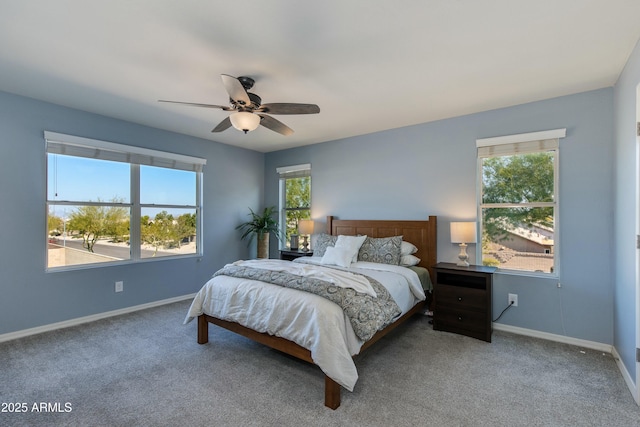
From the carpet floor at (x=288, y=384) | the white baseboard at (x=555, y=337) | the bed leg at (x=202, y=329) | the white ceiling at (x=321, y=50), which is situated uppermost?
the white ceiling at (x=321, y=50)

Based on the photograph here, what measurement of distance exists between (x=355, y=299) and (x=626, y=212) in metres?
2.32

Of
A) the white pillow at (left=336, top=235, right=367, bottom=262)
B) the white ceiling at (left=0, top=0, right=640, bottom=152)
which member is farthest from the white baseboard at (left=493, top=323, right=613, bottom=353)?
the white ceiling at (left=0, top=0, right=640, bottom=152)

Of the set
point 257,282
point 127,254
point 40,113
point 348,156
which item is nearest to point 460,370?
point 257,282

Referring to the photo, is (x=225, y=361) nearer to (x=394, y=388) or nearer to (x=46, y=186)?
(x=394, y=388)

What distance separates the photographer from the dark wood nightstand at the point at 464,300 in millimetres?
3070

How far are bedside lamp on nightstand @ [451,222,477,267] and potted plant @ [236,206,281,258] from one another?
10.4 ft

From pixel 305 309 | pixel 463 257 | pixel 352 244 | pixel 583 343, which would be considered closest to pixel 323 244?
pixel 352 244

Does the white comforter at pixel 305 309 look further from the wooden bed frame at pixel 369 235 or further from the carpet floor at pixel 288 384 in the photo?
the carpet floor at pixel 288 384

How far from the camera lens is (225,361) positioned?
2.62m

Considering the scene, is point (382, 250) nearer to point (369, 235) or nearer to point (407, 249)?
point (407, 249)

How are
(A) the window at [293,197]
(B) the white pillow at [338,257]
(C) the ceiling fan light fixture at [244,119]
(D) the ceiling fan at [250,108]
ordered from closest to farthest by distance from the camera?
(D) the ceiling fan at [250,108]
(C) the ceiling fan light fixture at [244,119]
(B) the white pillow at [338,257]
(A) the window at [293,197]

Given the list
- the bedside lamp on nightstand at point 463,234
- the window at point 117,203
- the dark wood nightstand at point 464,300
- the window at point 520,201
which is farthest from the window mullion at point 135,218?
the window at point 520,201

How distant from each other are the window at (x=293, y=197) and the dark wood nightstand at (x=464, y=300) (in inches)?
105

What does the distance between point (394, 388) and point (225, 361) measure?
146 centimetres
